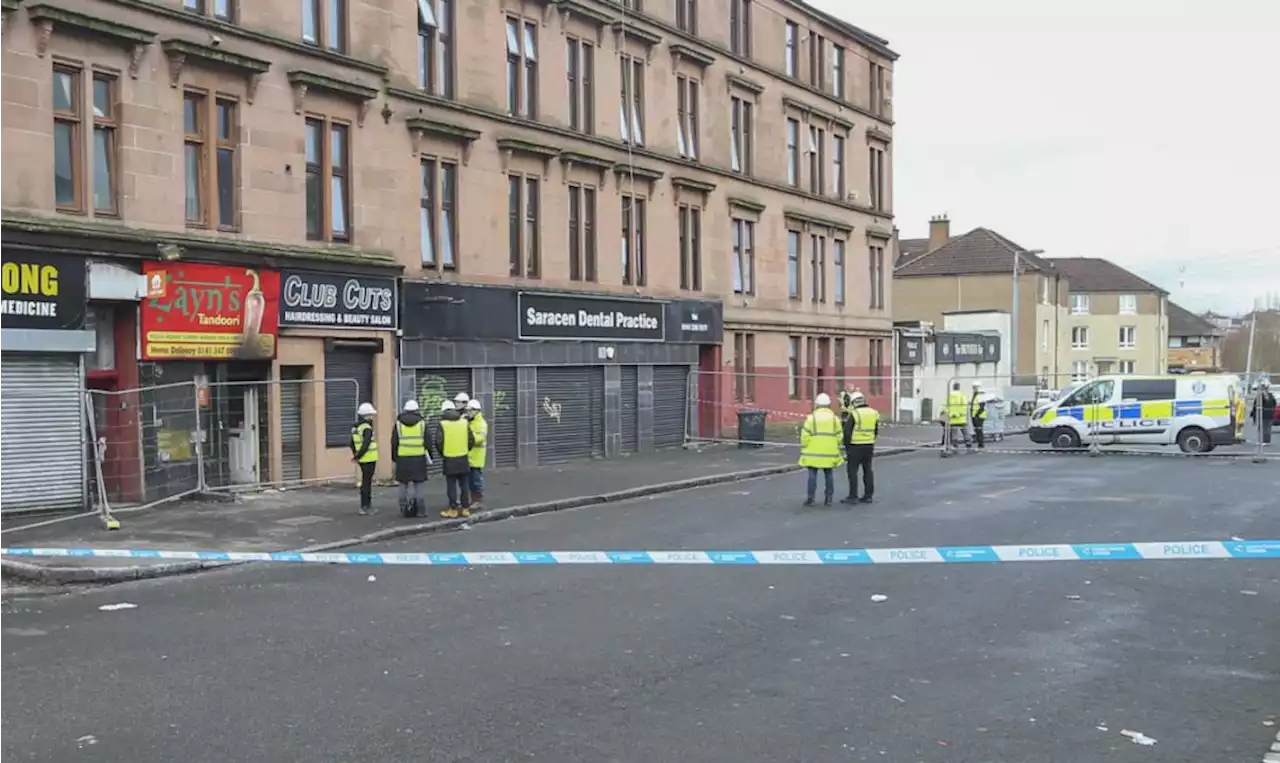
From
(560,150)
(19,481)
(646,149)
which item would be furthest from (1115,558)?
(646,149)

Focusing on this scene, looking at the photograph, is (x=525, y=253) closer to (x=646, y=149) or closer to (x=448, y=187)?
(x=448, y=187)

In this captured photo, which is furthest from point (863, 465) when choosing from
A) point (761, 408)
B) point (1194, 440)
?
point (761, 408)

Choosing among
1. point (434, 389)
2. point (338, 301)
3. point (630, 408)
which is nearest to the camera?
point (338, 301)

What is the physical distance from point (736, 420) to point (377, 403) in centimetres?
1390

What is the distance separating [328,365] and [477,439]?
5277 millimetres

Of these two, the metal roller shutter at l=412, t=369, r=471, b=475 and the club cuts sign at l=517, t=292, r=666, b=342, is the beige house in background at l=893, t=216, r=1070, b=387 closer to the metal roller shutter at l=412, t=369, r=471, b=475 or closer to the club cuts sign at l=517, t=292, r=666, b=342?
the club cuts sign at l=517, t=292, r=666, b=342

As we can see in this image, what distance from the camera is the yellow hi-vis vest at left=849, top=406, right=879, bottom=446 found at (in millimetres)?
18047

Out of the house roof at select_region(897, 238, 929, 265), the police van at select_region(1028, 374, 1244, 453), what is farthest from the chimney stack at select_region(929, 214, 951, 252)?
the police van at select_region(1028, 374, 1244, 453)

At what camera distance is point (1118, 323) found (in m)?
83.8

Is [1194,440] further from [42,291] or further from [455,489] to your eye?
[42,291]

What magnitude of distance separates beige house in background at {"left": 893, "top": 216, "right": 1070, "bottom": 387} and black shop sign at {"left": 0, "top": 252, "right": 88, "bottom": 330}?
50980mm

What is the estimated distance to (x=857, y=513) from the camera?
16.8m

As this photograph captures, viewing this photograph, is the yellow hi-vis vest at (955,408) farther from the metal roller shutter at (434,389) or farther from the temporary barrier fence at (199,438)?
the temporary barrier fence at (199,438)

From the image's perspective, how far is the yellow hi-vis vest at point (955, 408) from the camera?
2909 centimetres
